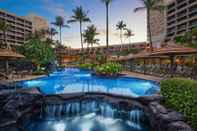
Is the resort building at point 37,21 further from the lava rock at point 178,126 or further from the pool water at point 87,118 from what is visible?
the lava rock at point 178,126

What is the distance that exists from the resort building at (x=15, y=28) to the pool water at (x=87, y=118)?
7615cm

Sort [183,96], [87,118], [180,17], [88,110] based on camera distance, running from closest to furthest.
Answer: [183,96] → [87,118] → [88,110] → [180,17]

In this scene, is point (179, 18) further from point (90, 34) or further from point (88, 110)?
point (88, 110)

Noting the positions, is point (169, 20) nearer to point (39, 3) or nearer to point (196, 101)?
point (39, 3)

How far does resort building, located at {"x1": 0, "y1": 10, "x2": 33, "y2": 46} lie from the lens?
82525mm

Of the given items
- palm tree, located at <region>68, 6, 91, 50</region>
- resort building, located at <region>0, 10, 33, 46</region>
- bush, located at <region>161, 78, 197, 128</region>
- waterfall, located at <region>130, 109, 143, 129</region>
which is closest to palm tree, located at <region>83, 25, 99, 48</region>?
palm tree, located at <region>68, 6, 91, 50</region>

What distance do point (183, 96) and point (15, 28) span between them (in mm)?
91942

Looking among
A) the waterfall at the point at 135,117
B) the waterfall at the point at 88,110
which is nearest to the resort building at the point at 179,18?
the waterfall at the point at 88,110

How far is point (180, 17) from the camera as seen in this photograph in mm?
70562

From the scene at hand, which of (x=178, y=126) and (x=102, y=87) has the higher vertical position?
(x=178, y=126)

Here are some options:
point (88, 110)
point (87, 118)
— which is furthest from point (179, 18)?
point (87, 118)

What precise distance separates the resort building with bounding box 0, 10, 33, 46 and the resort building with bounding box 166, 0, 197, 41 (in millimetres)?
57520

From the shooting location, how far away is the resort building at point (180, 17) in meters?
63.4

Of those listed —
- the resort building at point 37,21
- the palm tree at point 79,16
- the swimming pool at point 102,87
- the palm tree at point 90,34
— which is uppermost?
the resort building at point 37,21
